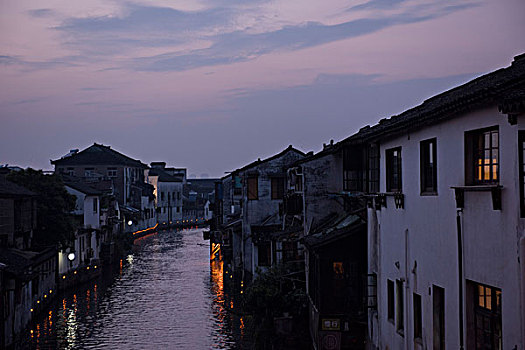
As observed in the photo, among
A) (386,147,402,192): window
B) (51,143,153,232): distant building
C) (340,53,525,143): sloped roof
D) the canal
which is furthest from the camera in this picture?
(51,143,153,232): distant building

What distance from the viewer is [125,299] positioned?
41.9m

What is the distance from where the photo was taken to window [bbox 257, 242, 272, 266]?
134 ft

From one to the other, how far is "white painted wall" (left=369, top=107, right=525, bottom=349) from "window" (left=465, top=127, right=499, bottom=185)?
178 millimetres

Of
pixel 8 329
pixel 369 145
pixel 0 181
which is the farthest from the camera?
pixel 0 181

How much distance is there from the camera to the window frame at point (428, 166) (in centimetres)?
1478

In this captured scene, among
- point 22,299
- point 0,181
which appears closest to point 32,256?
point 22,299

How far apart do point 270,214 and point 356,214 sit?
20.9 metres

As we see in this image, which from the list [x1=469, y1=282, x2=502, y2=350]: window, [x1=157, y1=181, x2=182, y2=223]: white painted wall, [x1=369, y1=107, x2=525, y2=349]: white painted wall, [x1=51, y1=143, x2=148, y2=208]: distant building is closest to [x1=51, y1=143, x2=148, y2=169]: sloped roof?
[x1=51, y1=143, x2=148, y2=208]: distant building

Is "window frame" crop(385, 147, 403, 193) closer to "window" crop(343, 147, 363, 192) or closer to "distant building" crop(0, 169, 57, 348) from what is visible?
"window" crop(343, 147, 363, 192)

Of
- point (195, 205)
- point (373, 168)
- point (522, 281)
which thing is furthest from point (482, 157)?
point (195, 205)

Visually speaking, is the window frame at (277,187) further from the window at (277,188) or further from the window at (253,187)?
→ the window at (253,187)

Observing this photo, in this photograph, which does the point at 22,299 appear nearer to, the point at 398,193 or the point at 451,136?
the point at 398,193

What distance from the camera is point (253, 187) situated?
43.0 meters

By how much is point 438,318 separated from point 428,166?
319 centimetres
